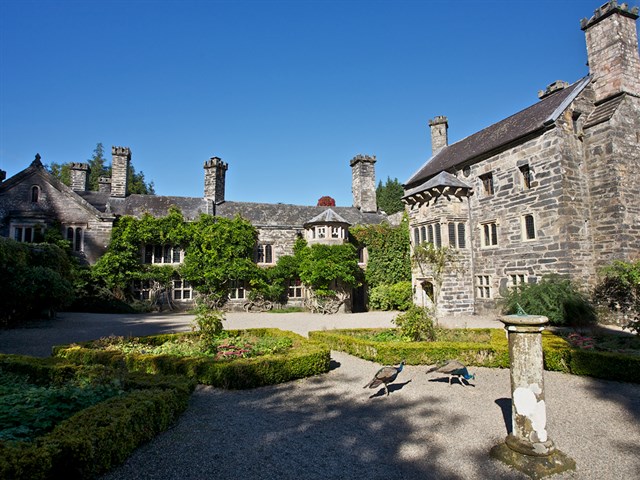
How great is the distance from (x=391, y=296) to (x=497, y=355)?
46.1 ft

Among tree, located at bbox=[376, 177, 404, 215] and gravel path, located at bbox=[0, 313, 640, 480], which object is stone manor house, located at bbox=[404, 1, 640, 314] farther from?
tree, located at bbox=[376, 177, 404, 215]

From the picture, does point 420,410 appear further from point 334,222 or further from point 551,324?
point 334,222

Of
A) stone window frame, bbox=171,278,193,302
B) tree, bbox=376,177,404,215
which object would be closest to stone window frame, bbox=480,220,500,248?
stone window frame, bbox=171,278,193,302

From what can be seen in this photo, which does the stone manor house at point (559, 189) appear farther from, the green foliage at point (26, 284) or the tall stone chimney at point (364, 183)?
the green foliage at point (26, 284)

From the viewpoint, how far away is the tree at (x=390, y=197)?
5112cm

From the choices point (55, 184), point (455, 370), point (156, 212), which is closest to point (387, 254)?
point (156, 212)

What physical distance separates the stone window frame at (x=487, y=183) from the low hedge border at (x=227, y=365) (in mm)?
13270

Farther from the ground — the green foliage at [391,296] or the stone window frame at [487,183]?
the stone window frame at [487,183]

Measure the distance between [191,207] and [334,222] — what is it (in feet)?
31.6

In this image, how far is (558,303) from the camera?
1357 cm

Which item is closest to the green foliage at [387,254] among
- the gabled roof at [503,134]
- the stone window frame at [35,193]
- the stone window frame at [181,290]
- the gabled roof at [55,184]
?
the gabled roof at [503,134]

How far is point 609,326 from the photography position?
14.6 metres

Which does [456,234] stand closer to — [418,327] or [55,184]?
[418,327]

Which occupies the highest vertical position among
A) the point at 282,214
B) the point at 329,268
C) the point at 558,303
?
the point at 282,214
